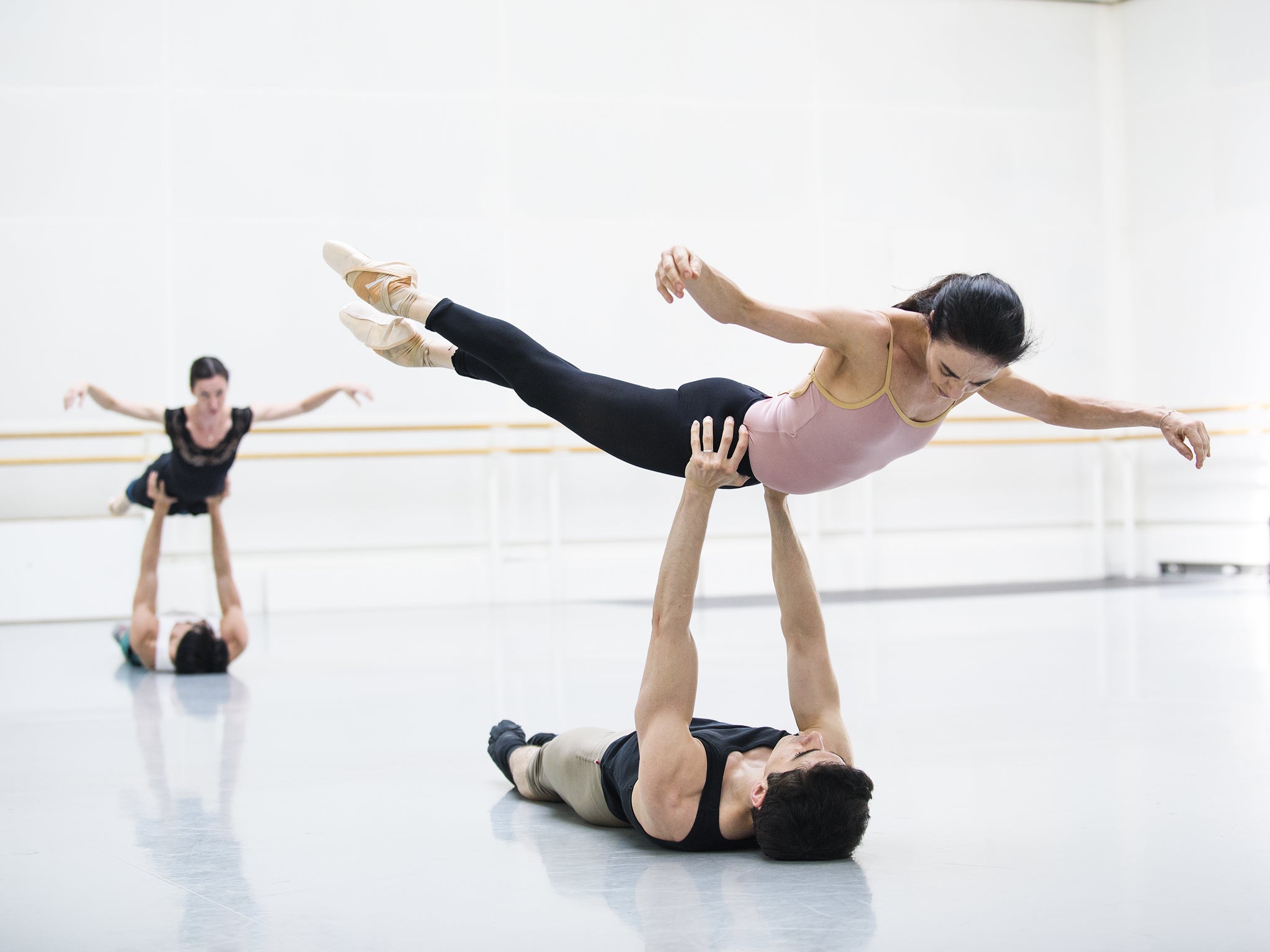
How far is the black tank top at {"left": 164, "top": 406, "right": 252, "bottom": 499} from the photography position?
470cm

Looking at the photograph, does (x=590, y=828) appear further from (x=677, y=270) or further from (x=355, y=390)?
(x=355, y=390)

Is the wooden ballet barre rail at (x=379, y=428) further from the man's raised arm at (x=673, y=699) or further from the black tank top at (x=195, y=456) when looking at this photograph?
the man's raised arm at (x=673, y=699)

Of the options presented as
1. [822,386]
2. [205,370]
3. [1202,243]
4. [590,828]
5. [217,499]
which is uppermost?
[1202,243]

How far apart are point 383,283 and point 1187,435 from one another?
183 cm

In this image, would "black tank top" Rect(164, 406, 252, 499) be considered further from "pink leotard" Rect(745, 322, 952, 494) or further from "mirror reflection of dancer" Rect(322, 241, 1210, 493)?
"pink leotard" Rect(745, 322, 952, 494)

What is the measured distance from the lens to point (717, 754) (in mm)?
2047

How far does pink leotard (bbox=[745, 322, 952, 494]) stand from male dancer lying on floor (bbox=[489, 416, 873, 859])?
0.38 ft

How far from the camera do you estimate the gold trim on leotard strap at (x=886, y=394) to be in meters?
2.14

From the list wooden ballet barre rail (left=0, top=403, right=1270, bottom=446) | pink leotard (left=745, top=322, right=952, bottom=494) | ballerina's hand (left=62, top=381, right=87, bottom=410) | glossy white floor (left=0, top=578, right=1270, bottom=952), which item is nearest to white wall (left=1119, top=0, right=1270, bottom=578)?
wooden ballet barre rail (left=0, top=403, right=1270, bottom=446)

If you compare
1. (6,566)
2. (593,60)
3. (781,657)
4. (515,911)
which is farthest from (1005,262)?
(515,911)

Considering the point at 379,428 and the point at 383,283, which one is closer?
the point at 383,283

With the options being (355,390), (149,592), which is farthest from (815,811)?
(149,592)

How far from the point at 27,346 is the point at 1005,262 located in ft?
20.0

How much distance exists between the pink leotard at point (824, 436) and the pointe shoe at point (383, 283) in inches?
37.3
